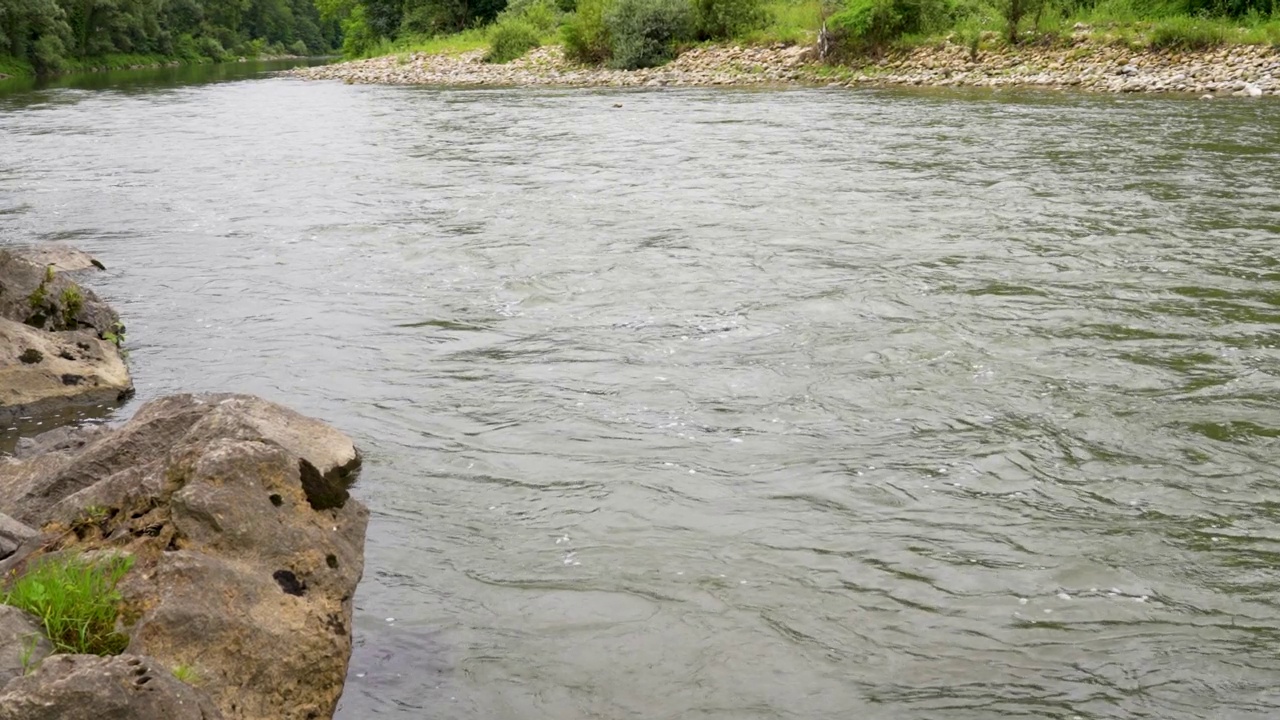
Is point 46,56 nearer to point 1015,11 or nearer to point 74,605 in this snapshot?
point 1015,11

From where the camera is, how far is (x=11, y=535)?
4668 mm

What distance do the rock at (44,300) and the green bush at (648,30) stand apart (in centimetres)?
2994

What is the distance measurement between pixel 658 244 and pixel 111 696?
29.2ft

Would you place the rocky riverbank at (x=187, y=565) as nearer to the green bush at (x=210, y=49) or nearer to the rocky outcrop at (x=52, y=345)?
the rocky outcrop at (x=52, y=345)

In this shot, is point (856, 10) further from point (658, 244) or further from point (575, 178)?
point (658, 244)

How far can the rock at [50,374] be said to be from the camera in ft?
24.2

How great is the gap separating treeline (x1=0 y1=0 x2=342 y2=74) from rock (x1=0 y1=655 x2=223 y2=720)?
6595cm

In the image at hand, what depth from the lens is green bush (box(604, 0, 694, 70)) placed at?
37188 millimetres

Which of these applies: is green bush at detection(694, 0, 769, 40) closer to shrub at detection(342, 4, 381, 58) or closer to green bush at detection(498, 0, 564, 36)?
green bush at detection(498, 0, 564, 36)

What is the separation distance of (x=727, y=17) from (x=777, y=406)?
32808mm

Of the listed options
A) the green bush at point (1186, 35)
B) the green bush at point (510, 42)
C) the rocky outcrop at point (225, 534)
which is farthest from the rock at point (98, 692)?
the green bush at point (510, 42)

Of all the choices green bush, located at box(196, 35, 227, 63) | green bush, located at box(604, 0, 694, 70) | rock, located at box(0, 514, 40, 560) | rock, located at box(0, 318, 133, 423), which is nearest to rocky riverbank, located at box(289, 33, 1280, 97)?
green bush, located at box(604, 0, 694, 70)

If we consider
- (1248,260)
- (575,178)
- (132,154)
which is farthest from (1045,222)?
(132,154)

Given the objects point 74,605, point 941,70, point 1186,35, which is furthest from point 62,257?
point 1186,35
